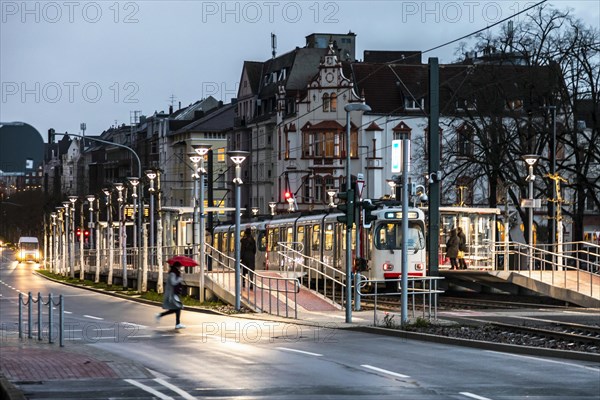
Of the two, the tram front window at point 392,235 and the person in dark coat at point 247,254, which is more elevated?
the tram front window at point 392,235

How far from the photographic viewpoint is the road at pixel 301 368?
17422 millimetres

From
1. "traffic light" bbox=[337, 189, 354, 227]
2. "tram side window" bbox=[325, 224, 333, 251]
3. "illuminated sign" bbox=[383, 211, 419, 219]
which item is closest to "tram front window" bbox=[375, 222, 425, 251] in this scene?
"illuminated sign" bbox=[383, 211, 419, 219]

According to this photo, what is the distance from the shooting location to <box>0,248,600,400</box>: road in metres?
17.4

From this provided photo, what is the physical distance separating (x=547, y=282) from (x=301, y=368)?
26.0 metres

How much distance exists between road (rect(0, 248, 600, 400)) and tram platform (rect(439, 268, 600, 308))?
14092 mm

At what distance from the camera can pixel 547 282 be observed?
149 ft

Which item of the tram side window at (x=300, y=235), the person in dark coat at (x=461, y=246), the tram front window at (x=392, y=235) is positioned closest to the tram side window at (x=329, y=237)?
the tram front window at (x=392, y=235)

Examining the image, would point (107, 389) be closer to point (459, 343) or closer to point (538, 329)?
point (459, 343)

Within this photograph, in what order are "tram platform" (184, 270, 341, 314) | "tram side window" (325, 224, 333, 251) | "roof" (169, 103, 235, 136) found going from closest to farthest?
"tram platform" (184, 270, 341, 314)
"tram side window" (325, 224, 333, 251)
"roof" (169, 103, 235, 136)

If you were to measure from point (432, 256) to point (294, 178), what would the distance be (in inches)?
2918

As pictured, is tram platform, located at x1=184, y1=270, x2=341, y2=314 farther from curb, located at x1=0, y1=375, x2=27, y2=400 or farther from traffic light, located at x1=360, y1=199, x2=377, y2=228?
curb, located at x1=0, y1=375, x2=27, y2=400

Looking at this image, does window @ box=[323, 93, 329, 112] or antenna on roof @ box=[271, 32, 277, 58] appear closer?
window @ box=[323, 93, 329, 112]

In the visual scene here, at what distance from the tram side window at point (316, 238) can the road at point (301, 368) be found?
2128cm

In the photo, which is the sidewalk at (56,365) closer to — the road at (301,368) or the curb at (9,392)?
the curb at (9,392)
